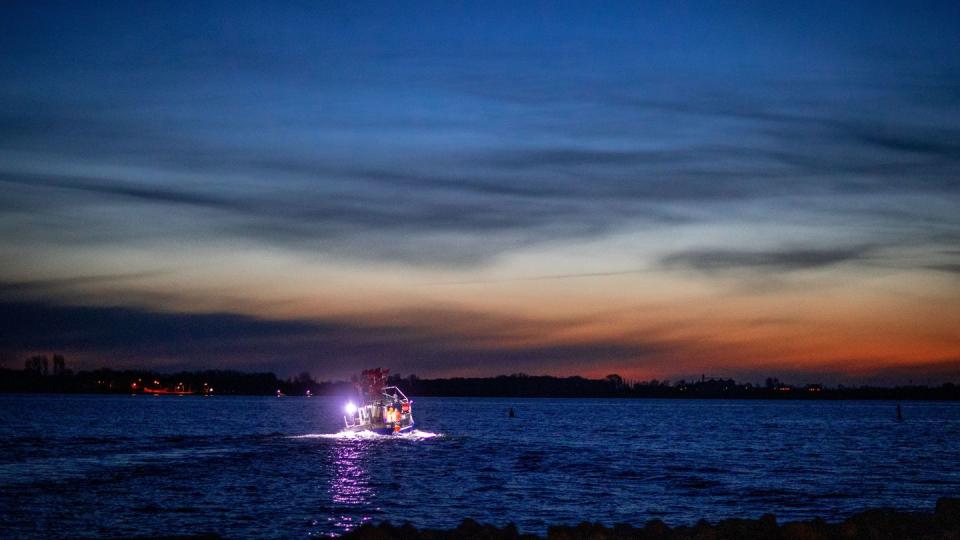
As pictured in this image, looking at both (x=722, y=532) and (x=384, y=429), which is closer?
(x=722, y=532)

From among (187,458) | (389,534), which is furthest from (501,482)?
(389,534)

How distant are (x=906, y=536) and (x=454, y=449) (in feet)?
180

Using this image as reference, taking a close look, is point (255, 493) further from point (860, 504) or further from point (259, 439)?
point (259, 439)

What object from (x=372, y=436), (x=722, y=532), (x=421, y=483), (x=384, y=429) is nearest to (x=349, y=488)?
(x=421, y=483)

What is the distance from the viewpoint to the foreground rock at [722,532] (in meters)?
21.3

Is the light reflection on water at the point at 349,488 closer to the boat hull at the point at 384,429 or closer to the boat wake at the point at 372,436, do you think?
the boat hull at the point at 384,429

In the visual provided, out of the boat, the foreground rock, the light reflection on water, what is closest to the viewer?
the foreground rock

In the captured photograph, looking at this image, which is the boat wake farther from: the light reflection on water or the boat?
the light reflection on water

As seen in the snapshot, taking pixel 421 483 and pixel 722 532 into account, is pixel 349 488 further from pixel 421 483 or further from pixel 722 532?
pixel 722 532

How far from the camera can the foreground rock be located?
21344mm

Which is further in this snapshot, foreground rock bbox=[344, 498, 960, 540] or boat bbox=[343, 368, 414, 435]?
A: boat bbox=[343, 368, 414, 435]

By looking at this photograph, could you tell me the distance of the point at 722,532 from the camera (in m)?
22.0

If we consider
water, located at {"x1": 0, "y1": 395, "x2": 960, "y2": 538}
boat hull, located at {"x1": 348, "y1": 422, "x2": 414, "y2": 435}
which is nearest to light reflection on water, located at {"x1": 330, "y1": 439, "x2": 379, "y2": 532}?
water, located at {"x1": 0, "y1": 395, "x2": 960, "y2": 538}

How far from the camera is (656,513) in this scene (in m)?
36.9
